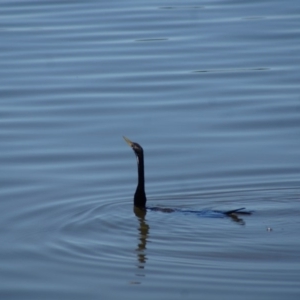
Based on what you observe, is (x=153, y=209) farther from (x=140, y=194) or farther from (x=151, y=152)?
(x=151, y=152)

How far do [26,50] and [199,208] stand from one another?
11328 millimetres

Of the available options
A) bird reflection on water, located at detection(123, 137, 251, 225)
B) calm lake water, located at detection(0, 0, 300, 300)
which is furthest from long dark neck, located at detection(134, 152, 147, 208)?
calm lake water, located at detection(0, 0, 300, 300)

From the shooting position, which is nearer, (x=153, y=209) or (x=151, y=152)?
(x=153, y=209)

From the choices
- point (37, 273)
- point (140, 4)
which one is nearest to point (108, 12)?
point (140, 4)

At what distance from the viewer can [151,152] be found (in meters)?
13.3

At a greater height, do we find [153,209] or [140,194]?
[140,194]

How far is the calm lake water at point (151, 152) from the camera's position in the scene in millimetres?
8633

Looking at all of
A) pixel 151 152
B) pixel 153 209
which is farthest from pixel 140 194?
pixel 151 152

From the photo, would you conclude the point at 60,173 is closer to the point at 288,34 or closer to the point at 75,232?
the point at 75,232

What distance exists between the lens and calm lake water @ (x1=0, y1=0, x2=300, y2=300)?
8.63 meters

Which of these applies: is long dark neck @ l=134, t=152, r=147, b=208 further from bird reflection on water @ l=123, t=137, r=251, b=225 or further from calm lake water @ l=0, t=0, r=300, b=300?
calm lake water @ l=0, t=0, r=300, b=300

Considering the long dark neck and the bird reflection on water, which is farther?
the long dark neck

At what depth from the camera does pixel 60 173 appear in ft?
40.2

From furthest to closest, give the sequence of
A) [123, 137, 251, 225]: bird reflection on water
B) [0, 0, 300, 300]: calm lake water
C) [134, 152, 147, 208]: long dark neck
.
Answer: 1. [134, 152, 147, 208]: long dark neck
2. [123, 137, 251, 225]: bird reflection on water
3. [0, 0, 300, 300]: calm lake water
